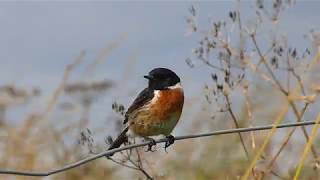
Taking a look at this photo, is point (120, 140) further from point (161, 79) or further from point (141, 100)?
point (161, 79)

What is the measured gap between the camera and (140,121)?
3672mm

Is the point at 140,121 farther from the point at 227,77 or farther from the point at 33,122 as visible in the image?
the point at 33,122

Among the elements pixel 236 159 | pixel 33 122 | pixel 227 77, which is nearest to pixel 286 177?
pixel 227 77

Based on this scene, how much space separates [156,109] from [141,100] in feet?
0.42

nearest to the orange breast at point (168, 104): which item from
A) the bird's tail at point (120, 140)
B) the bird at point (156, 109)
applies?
the bird at point (156, 109)

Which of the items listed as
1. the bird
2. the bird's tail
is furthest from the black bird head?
the bird's tail

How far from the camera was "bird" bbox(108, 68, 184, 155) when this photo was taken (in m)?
3.63

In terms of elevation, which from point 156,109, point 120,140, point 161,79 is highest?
point 161,79

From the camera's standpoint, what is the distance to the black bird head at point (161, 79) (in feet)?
12.3

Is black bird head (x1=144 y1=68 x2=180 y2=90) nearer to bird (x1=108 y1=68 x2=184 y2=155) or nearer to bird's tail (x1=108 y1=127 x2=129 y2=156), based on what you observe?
bird (x1=108 y1=68 x2=184 y2=155)

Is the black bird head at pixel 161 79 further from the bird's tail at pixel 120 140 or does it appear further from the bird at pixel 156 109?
the bird's tail at pixel 120 140

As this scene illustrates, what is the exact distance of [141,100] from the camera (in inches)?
148

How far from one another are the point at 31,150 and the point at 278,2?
6.62ft

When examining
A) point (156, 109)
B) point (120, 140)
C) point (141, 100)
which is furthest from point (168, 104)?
point (120, 140)
